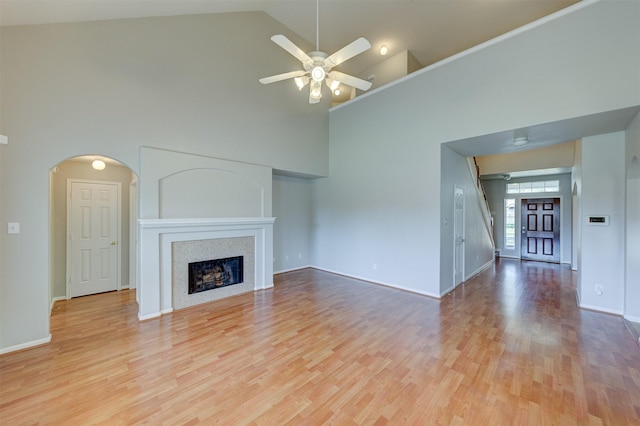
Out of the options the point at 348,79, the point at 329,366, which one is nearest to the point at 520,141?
the point at 348,79

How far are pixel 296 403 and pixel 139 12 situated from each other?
4.94 metres

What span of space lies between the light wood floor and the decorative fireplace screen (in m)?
0.43

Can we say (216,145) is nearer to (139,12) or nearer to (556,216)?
(139,12)

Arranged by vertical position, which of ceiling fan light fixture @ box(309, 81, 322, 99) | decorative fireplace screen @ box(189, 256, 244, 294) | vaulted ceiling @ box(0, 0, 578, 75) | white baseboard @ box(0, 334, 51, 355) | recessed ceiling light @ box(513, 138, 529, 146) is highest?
vaulted ceiling @ box(0, 0, 578, 75)

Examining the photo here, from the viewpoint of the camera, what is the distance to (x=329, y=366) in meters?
2.47

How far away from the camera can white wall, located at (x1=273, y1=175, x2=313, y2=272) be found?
612cm

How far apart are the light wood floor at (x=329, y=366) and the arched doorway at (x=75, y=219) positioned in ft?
1.94

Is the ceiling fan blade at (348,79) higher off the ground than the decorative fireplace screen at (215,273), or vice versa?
the ceiling fan blade at (348,79)

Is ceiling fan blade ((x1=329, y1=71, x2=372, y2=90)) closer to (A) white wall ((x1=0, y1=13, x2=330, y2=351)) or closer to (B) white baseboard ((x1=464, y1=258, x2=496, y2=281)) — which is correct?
(A) white wall ((x1=0, y1=13, x2=330, y2=351))

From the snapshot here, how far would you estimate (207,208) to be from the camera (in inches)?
166

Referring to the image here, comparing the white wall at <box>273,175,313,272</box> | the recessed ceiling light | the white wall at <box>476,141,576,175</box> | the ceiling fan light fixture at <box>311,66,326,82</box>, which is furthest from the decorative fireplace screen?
the white wall at <box>476,141,576,175</box>

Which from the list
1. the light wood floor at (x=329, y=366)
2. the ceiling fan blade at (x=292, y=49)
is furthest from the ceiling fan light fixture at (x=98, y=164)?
the ceiling fan blade at (x=292, y=49)

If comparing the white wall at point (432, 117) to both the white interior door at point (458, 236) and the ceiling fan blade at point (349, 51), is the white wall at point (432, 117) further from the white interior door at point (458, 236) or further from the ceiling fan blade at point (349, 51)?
the ceiling fan blade at point (349, 51)

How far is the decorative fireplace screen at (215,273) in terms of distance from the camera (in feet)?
13.5
